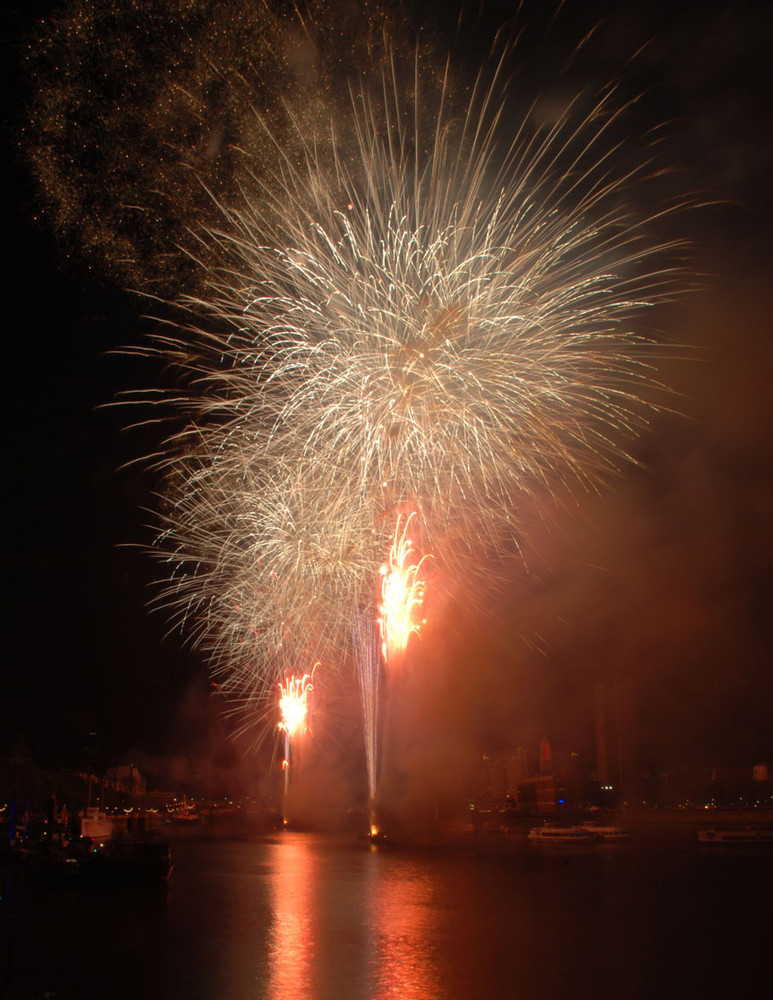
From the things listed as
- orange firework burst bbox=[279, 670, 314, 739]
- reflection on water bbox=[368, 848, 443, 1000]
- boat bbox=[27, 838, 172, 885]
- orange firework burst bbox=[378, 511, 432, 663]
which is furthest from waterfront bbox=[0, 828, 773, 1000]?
orange firework burst bbox=[279, 670, 314, 739]

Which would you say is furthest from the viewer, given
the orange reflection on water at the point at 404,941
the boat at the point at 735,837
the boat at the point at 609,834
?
the boat at the point at 609,834

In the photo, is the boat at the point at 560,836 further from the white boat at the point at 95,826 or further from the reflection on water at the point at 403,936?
the reflection on water at the point at 403,936

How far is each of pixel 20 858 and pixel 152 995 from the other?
27781mm

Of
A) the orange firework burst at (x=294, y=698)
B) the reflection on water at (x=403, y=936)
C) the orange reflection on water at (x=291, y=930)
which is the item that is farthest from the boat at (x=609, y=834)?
the reflection on water at (x=403, y=936)

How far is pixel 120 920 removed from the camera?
63.0 feet

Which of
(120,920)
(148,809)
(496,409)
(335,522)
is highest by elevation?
(496,409)

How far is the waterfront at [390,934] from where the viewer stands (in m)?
12.3

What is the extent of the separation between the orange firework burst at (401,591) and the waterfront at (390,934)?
→ 705 centimetres

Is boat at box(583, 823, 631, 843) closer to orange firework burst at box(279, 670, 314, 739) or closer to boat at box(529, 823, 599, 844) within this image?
boat at box(529, 823, 599, 844)

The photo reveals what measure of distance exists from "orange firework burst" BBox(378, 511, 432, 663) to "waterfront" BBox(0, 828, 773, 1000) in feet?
23.1

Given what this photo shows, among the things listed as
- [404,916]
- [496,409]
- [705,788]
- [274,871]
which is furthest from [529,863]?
[705,788]

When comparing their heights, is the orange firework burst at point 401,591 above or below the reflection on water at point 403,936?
above

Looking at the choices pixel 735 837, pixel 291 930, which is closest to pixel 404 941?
pixel 291 930

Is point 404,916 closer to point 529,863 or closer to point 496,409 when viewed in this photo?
point 496,409
